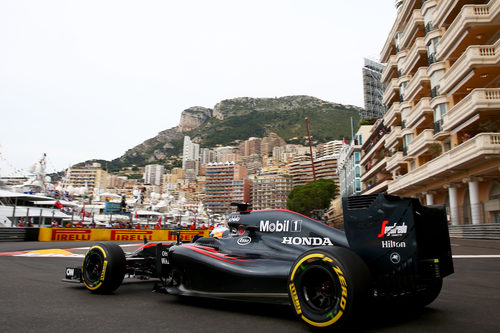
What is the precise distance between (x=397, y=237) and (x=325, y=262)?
92 centimetres

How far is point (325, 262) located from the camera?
3980 millimetres

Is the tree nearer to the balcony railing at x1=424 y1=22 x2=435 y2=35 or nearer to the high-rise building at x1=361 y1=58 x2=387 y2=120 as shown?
the high-rise building at x1=361 y1=58 x2=387 y2=120

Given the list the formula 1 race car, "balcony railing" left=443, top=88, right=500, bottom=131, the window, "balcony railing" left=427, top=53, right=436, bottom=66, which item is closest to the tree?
"balcony railing" left=427, top=53, right=436, bottom=66

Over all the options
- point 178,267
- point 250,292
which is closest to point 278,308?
point 250,292

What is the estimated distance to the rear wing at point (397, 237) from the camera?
417cm

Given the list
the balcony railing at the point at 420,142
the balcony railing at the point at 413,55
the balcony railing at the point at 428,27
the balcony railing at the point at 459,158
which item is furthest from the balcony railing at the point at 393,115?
the balcony railing at the point at 428,27

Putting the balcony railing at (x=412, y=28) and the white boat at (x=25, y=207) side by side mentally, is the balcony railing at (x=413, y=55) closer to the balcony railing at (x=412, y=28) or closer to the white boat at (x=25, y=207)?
the balcony railing at (x=412, y=28)

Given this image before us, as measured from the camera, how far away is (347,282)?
3.71m

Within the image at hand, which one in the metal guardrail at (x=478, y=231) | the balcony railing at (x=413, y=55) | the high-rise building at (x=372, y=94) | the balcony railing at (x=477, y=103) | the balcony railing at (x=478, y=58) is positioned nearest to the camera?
the metal guardrail at (x=478, y=231)

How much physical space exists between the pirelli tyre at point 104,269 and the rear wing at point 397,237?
3.86 m

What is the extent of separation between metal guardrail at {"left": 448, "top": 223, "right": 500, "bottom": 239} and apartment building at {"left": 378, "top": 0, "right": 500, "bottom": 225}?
1.08 meters

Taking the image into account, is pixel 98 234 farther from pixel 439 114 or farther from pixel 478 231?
pixel 439 114

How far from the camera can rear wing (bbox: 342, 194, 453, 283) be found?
4.17m

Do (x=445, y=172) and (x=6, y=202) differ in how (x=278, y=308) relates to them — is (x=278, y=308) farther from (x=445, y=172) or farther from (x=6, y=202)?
(x=6, y=202)
